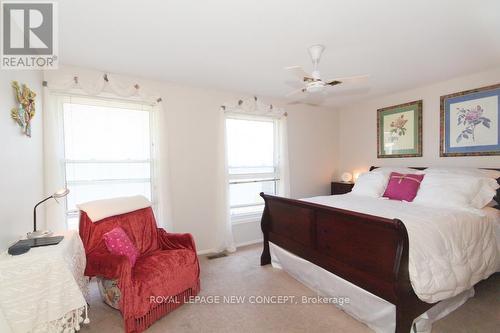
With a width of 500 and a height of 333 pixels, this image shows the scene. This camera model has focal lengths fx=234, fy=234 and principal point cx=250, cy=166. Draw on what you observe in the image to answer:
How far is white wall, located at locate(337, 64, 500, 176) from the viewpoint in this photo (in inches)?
118

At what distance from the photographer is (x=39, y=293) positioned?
1.38m

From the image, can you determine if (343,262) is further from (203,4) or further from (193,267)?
(203,4)

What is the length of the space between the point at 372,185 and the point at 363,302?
1.79 metres

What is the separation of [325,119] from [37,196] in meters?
4.44

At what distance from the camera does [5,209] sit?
1583mm

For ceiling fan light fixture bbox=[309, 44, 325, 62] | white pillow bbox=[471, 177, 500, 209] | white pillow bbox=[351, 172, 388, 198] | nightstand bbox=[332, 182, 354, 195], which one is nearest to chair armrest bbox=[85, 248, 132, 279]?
ceiling fan light fixture bbox=[309, 44, 325, 62]

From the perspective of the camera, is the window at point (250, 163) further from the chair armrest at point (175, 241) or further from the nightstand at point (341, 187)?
the chair armrest at point (175, 241)

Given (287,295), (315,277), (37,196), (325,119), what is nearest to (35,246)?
(37,196)

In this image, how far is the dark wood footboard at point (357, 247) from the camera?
161 cm

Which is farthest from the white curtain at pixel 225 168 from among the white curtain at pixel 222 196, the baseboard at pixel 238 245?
the baseboard at pixel 238 245

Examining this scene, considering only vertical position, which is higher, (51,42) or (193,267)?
(51,42)

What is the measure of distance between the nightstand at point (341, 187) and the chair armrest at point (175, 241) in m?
3.02

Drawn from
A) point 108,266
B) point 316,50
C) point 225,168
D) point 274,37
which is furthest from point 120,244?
point 316,50

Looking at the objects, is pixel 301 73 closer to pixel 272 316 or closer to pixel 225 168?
pixel 225 168
